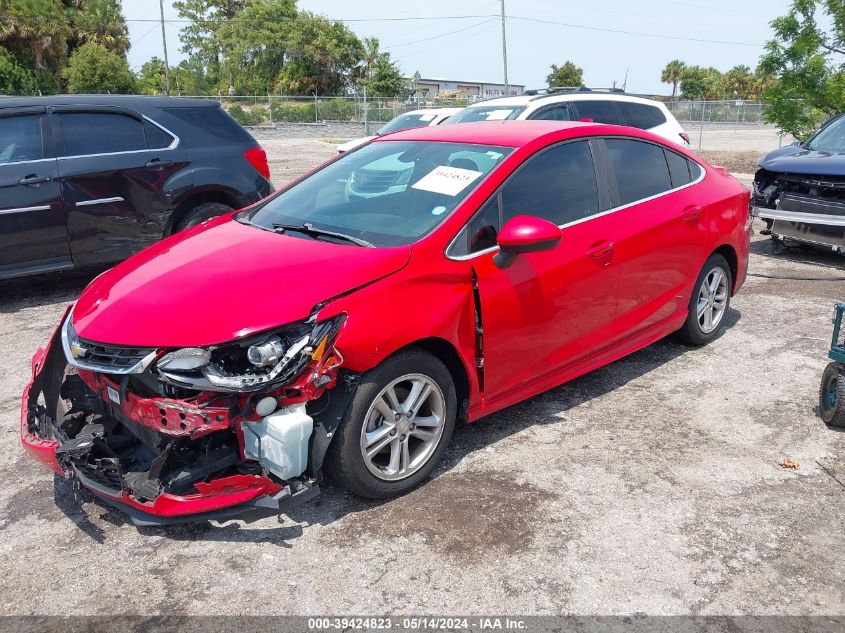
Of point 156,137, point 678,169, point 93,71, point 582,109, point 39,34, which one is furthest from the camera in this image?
point 93,71

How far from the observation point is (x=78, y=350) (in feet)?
10.6

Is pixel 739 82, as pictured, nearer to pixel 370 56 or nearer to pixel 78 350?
pixel 370 56

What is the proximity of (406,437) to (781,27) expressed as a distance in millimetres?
12511

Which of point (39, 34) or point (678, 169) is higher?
point (39, 34)

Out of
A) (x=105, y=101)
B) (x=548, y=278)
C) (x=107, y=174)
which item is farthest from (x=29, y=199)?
(x=548, y=278)

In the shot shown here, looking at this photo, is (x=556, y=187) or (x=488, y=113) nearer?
(x=556, y=187)

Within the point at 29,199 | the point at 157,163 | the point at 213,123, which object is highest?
the point at 213,123

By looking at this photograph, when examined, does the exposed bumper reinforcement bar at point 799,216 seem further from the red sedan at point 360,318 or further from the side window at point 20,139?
the side window at point 20,139

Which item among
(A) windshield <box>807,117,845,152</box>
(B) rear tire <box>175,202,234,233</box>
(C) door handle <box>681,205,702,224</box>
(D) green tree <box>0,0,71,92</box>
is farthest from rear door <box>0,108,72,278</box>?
(D) green tree <box>0,0,71,92</box>

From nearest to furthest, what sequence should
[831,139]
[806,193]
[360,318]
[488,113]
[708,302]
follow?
[360,318] < [708,302] < [806,193] < [831,139] < [488,113]

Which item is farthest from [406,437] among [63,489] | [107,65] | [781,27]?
[107,65]

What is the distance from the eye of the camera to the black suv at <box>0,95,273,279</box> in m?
6.48

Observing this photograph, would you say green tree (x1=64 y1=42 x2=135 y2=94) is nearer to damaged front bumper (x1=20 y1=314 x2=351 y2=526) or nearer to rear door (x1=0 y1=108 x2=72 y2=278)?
rear door (x1=0 y1=108 x2=72 y2=278)

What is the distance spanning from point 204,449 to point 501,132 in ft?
8.07
